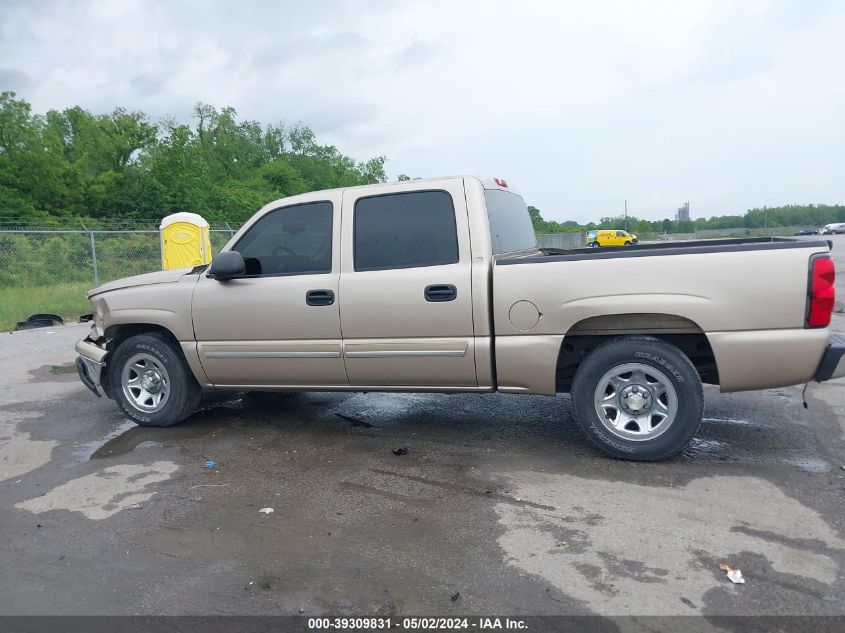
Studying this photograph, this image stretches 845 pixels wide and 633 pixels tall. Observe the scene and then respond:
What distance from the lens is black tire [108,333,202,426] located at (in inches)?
214

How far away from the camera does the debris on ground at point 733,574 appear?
9.68 ft

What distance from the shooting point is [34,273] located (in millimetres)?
15062

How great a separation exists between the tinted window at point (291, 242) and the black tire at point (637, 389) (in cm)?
208

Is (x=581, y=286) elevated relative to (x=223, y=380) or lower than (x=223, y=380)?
elevated

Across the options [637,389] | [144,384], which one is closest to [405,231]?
[637,389]

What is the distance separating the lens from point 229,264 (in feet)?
16.2

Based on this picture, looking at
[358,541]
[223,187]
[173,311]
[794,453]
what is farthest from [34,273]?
[223,187]

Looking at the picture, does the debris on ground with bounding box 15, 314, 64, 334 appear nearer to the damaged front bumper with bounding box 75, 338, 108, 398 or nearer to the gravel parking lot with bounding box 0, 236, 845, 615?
the gravel parking lot with bounding box 0, 236, 845, 615

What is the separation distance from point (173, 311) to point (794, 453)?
15.7 feet

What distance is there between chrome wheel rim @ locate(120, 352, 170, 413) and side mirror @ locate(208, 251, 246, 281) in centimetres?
115

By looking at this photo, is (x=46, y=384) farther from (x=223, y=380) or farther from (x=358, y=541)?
(x=358, y=541)

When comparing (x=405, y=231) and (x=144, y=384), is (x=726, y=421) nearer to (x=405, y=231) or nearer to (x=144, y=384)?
(x=405, y=231)

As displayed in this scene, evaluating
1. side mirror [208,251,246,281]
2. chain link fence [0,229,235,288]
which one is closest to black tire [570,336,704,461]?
side mirror [208,251,246,281]

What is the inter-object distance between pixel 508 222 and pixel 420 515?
2592 millimetres
